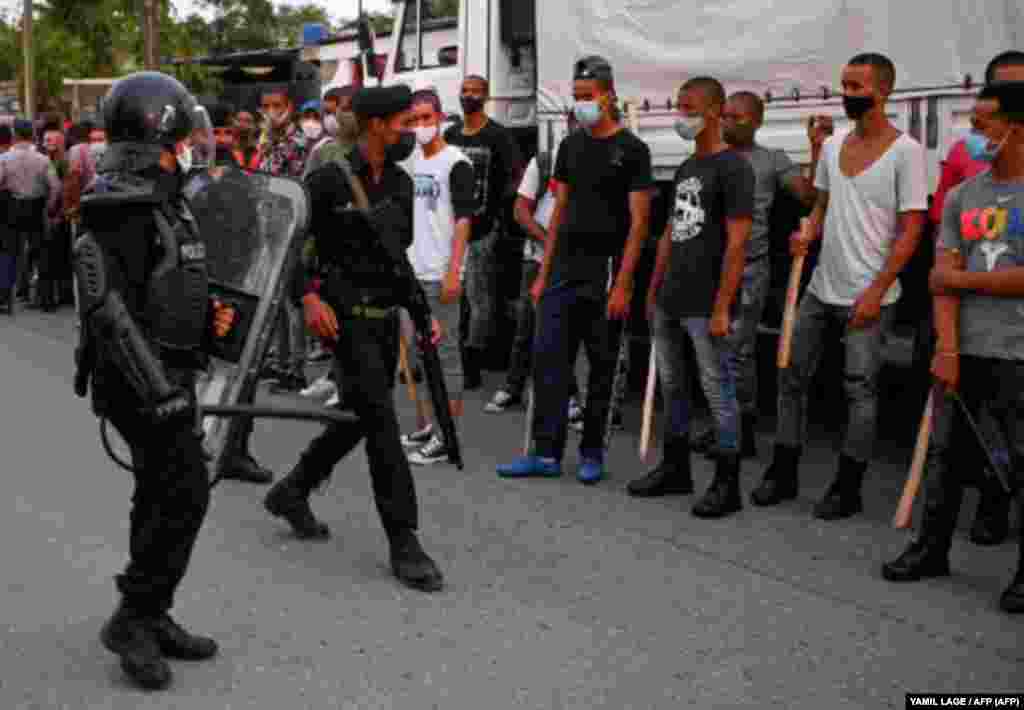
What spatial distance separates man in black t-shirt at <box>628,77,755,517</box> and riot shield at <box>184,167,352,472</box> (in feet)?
6.89

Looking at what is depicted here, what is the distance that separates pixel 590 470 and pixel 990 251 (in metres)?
2.56

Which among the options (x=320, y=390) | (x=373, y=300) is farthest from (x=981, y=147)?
(x=320, y=390)

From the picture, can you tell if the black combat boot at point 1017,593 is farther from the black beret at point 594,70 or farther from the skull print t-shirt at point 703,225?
the black beret at point 594,70

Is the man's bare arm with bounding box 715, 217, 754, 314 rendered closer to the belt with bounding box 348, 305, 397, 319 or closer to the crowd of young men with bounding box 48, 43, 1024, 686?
the crowd of young men with bounding box 48, 43, 1024, 686

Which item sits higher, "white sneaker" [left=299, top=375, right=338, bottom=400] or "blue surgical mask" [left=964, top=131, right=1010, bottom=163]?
"blue surgical mask" [left=964, top=131, right=1010, bottom=163]

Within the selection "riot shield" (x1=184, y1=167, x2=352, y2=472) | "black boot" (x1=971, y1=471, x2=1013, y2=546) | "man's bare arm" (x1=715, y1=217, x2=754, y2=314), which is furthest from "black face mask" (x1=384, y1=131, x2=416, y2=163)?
"black boot" (x1=971, y1=471, x2=1013, y2=546)

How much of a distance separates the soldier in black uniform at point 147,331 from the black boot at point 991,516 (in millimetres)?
3314

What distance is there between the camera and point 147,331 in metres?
4.41

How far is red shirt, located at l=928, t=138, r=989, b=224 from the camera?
6.55m

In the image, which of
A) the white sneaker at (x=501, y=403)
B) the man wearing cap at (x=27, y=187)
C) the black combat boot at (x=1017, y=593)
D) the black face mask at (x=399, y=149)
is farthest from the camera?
the man wearing cap at (x=27, y=187)

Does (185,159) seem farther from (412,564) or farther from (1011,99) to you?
(1011,99)

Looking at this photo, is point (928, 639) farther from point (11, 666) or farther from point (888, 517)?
point (11, 666)

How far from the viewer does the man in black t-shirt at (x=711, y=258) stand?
257 inches

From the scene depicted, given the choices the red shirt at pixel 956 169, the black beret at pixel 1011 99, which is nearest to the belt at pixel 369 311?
the black beret at pixel 1011 99
